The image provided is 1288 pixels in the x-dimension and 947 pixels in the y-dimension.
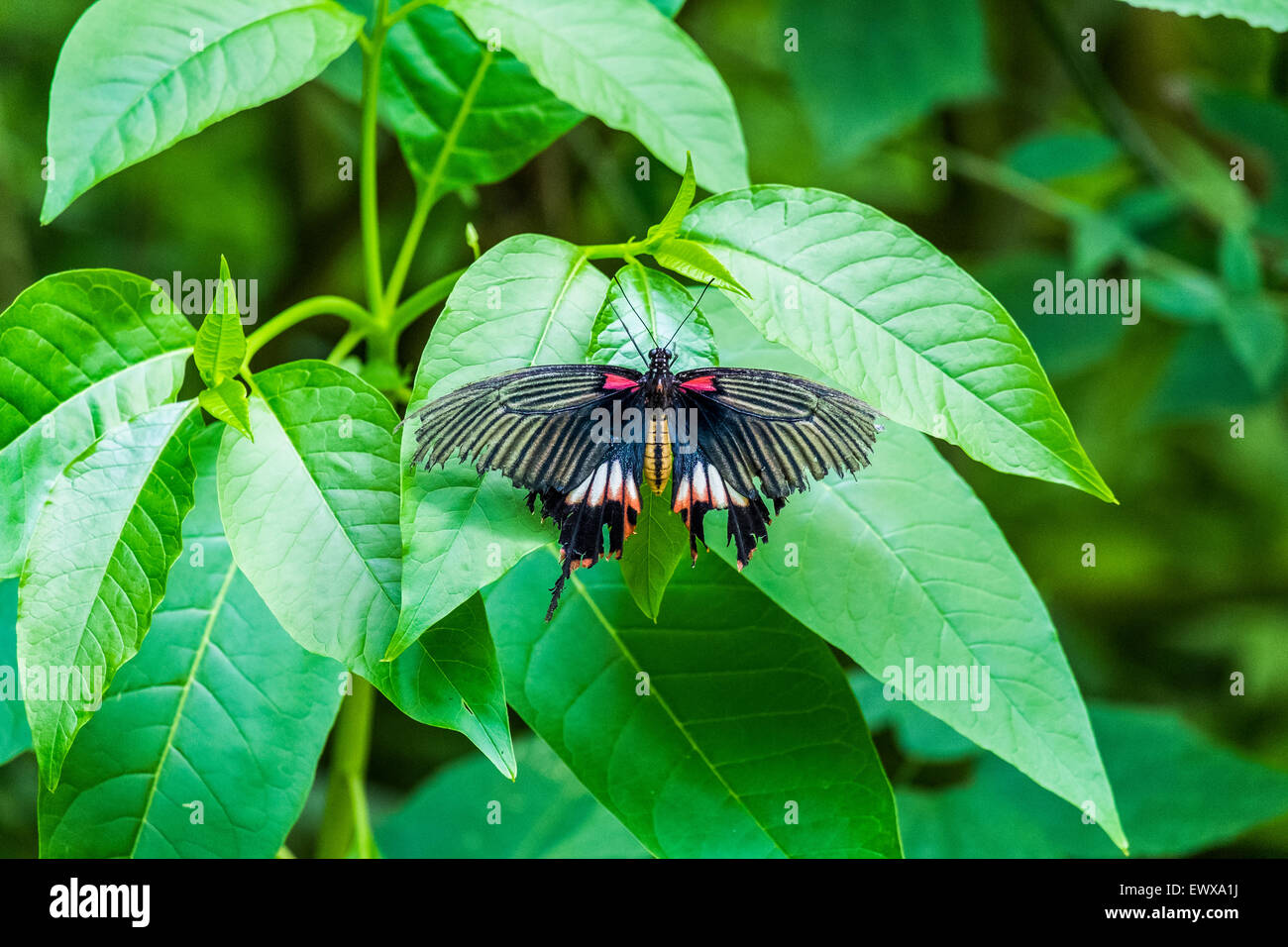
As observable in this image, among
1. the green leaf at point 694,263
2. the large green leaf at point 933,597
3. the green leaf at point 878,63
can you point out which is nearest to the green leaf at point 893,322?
the green leaf at point 694,263

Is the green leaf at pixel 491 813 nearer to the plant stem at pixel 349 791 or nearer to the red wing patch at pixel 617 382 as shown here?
the plant stem at pixel 349 791

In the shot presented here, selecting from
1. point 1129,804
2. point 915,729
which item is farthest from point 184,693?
point 1129,804

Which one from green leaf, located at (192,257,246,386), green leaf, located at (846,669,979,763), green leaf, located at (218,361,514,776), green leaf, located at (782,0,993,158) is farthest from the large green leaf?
green leaf, located at (782,0,993,158)

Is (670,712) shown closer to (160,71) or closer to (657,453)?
(657,453)

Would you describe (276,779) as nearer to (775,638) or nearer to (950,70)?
(775,638)

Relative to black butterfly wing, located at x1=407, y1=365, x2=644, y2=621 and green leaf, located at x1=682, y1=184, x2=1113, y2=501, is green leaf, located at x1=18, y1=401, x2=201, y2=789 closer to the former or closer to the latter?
black butterfly wing, located at x1=407, y1=365, x2=644, y2=621
